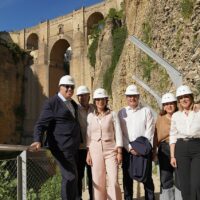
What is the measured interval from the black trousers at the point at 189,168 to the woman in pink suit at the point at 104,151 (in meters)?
0.76

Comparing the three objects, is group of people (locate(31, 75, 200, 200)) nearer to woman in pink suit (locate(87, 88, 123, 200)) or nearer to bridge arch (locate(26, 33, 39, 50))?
woman in pink suit (locate(87, 88, 123, 200))

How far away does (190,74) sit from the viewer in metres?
8.53

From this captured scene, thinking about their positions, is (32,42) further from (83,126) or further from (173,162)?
(173,162)

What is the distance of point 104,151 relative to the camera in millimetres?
4910

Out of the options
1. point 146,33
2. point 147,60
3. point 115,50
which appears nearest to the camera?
point 147,60

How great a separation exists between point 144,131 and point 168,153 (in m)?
0.41

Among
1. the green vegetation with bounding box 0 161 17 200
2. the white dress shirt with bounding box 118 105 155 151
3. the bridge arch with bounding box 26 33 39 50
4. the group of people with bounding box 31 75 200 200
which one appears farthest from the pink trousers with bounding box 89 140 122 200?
the bridge arch with bounding box 26 33 39 50

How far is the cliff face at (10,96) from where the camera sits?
34156 millimetres

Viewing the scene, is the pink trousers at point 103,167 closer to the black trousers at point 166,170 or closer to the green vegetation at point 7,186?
the black trousers at point 166,170

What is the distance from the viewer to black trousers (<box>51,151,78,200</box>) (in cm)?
477

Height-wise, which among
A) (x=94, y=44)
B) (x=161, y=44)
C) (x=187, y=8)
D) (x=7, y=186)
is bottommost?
(x=7, y=186)

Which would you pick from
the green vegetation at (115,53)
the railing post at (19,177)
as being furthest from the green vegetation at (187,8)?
the green vegetation at (115,53)

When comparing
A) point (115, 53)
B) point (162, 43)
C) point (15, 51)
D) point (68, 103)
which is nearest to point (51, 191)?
point (68, 103)

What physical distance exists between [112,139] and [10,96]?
102ft
